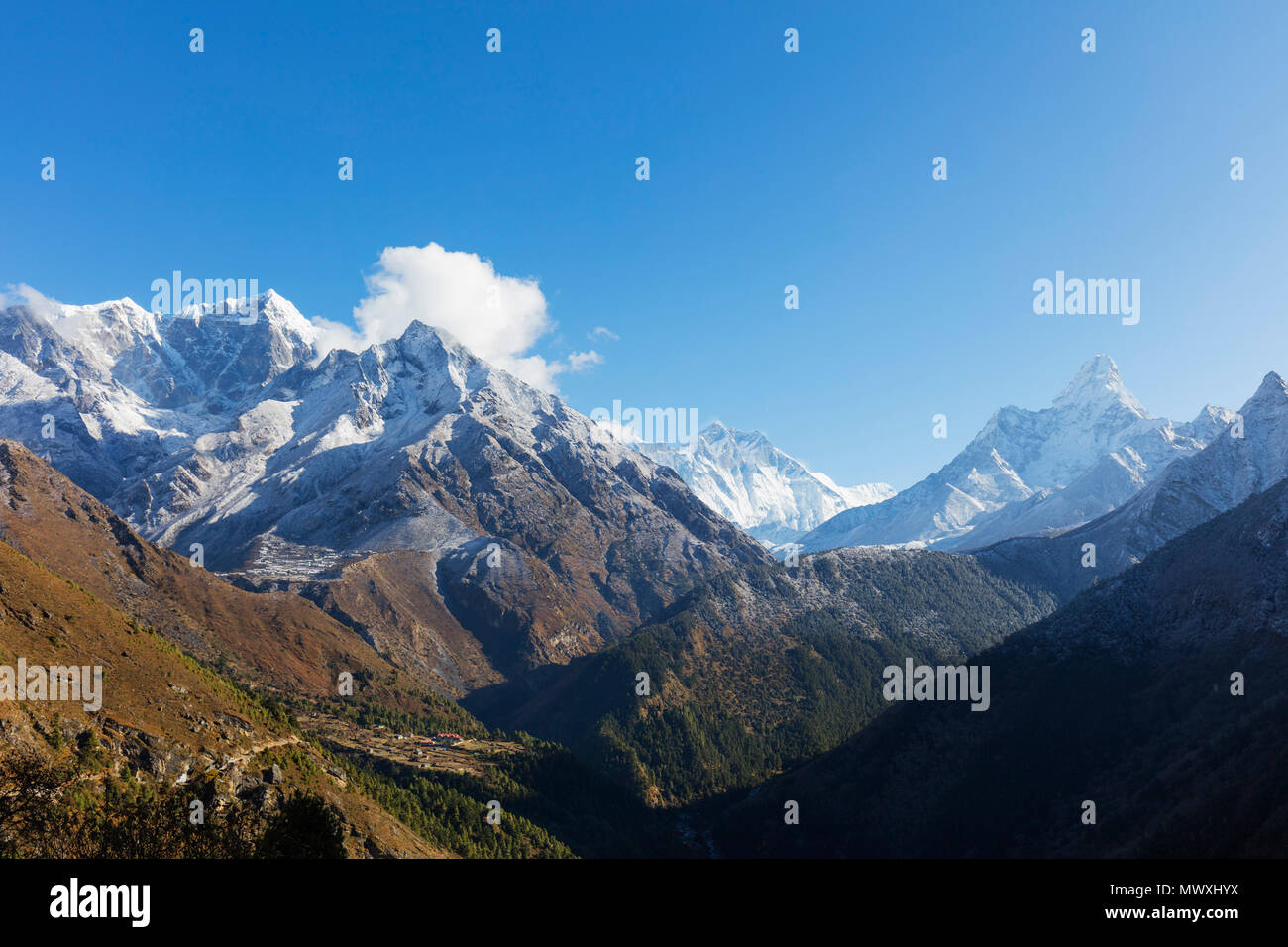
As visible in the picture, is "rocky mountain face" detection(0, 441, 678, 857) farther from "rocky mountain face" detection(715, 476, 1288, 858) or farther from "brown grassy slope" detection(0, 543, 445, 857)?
"rocky mountain face" detection(715, 476, 1288, 858)

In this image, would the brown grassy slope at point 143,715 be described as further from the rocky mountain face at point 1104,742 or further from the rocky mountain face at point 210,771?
the rocky mountain face at point 1104,742

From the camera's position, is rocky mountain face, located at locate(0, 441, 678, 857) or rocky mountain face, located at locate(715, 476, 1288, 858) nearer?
rocky mountain face, located at locate(0, 441, 678, 857)

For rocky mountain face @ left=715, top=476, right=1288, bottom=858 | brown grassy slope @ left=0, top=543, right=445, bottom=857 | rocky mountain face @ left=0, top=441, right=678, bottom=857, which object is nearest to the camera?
rocky mountain face @ left=0, top=441, right=678, bottom=857

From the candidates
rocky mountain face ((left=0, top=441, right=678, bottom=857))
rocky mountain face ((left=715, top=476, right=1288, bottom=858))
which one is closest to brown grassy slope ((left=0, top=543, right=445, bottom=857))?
rocky mountain face ((left=0, top=441, right=678, bottom=857))

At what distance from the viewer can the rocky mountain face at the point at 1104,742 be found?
99.3 metres

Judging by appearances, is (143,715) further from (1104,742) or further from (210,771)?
(1104,742)

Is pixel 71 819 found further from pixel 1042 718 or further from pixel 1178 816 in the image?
pixel 1042 718

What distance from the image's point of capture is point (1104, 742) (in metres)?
130

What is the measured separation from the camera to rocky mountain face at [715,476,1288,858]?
99.3 metres

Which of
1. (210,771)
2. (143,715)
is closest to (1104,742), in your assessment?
(210,771)
